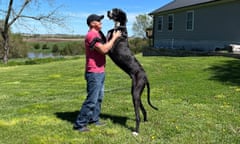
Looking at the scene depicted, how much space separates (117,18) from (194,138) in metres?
2.07

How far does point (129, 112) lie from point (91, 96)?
179 cm

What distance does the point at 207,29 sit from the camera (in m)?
24.0

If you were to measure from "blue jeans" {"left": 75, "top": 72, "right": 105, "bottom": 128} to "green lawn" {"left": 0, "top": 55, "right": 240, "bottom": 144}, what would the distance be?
9.0 inches

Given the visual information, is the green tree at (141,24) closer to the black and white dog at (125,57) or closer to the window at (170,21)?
the window at (170,21)

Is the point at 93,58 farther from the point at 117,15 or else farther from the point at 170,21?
the point at 170,21

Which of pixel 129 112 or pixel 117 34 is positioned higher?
pixel 117 34

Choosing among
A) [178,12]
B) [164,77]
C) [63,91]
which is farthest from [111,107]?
[178,12]

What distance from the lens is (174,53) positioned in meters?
26.1

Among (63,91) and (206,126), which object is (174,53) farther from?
(206,126)

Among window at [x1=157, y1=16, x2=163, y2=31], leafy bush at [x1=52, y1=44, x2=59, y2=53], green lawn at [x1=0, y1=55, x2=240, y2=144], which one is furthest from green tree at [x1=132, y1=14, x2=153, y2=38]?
green lawn at [x1=0, y1=55, x2=240, y2=144]

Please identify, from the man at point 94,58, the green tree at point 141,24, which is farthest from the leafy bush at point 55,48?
the man at point 94,58

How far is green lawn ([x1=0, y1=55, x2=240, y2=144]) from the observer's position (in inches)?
219

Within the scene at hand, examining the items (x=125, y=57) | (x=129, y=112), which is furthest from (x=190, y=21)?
(x=125, y=57)

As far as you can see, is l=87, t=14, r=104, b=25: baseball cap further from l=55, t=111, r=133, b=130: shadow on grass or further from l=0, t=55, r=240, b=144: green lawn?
l=55, t=111, r=133, b=130: shadow on grass
